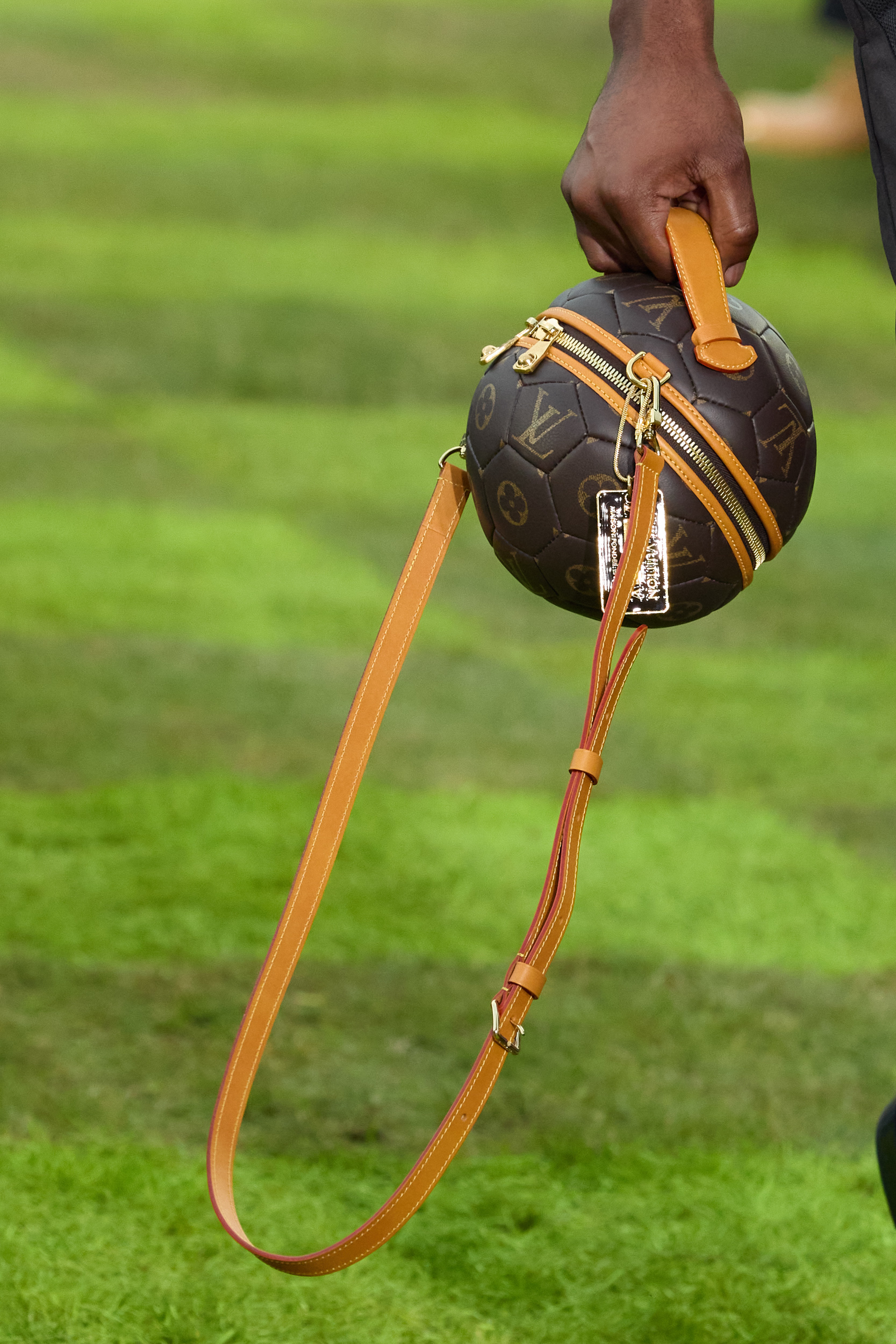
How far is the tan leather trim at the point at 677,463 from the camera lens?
1888mm

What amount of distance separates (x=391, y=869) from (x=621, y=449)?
7.57ft

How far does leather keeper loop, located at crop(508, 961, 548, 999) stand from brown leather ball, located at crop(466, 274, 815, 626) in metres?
0.44

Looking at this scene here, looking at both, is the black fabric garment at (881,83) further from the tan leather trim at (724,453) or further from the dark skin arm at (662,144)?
the tan leather trim at (724,453)

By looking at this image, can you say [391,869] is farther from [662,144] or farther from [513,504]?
[662,144]

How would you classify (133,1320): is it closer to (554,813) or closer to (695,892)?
(695,892)

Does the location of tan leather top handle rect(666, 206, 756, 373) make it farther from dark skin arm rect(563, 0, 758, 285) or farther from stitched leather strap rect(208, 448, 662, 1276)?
stitched leather strap rect(208, 448, 662, 1276)

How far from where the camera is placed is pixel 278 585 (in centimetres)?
643

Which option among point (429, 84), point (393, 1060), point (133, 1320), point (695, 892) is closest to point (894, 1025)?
point (695, 892)

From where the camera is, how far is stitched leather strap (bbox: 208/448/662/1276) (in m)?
1.76

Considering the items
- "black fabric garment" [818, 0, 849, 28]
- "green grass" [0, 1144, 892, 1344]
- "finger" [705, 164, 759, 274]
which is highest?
"black fabric garment" [818, 0, 849, 28]

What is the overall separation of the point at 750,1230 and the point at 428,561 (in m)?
1.28

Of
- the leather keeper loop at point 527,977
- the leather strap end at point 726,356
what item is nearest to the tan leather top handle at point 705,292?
the leather strap end at point 726,356

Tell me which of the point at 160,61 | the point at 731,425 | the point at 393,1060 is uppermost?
the point at 160,61

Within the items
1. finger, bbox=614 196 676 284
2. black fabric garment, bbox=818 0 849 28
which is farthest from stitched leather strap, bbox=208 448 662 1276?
black fabric garment, bbox=818 0 849 28
